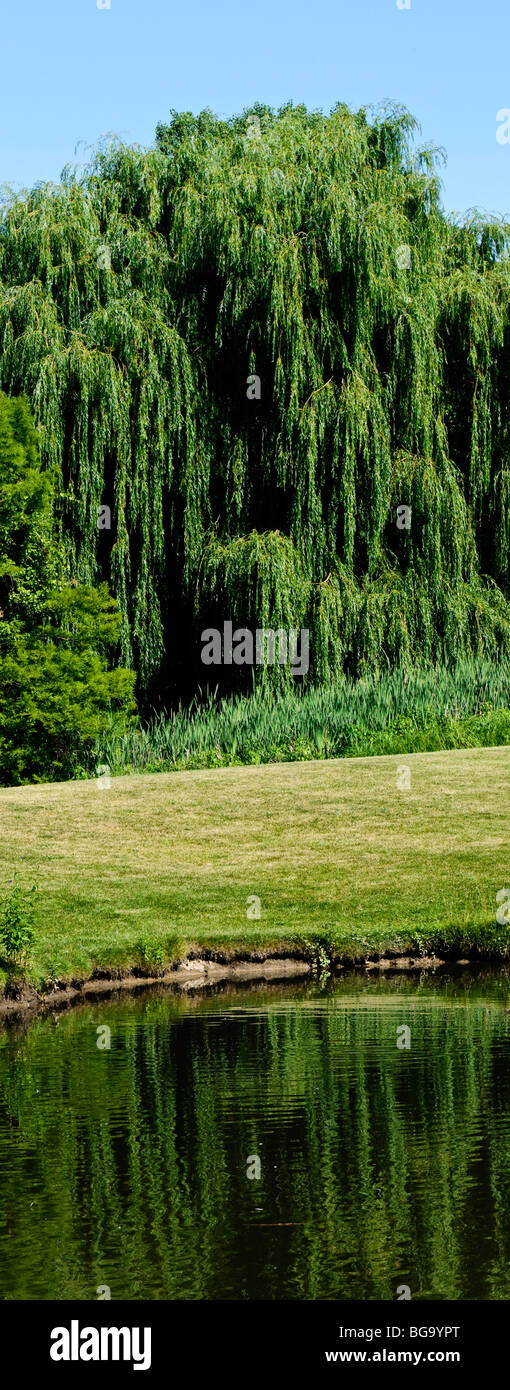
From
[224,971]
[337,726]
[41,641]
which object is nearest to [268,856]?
[224,971]

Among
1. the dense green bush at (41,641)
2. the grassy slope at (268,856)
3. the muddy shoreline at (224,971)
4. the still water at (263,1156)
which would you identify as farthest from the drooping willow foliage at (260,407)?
the still water at (263,1156)

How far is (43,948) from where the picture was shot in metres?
13.5

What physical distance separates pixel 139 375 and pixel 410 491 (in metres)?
4.99

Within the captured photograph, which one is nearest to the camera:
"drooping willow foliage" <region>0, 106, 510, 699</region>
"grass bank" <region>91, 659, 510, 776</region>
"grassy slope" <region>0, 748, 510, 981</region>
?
"grassy slope" <region>0, 748, 510, 981</region>

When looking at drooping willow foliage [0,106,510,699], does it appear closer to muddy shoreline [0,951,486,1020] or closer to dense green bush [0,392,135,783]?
dense green bush [0,392,135,783]

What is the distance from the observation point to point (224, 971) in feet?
44.3

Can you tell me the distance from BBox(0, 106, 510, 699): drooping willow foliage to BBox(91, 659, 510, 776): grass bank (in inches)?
59.0

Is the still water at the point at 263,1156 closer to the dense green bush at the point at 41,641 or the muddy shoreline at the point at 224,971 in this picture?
the muddy shoreline at the point at 224,971

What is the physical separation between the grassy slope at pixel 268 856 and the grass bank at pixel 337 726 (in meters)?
1.11

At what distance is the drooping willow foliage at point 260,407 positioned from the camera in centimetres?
2350

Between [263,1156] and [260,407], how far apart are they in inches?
749

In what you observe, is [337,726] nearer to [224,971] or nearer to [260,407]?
[260,407]

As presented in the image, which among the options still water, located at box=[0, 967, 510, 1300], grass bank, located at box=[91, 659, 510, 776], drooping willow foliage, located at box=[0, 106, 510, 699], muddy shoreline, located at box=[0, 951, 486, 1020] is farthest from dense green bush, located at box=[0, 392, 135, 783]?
still water, located at box=[0, 967, 510, 1300]

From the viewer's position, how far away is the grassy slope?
1393 centimetres
